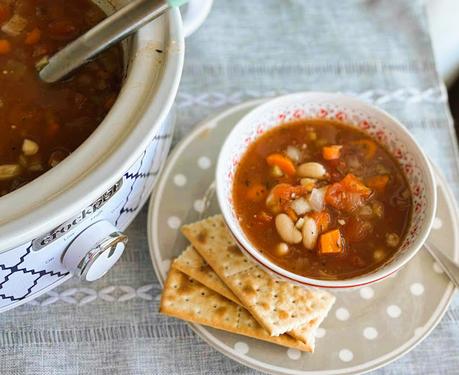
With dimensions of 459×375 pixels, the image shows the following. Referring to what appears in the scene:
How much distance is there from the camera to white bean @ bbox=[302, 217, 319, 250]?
4.20 ft

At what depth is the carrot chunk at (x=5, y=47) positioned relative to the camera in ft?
4.04

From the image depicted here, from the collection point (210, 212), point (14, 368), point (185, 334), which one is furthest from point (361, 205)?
point (14, 368)

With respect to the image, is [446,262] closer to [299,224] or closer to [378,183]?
[378,183]

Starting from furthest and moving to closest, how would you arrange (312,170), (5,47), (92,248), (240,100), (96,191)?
(240,100) < (312,170) < (5,47) < (92,248) < (96,191)

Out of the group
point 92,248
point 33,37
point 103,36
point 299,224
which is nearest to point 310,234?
point 299,224

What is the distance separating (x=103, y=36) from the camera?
3.72 feet

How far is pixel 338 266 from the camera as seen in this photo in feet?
4.21

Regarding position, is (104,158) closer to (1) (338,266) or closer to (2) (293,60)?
(1) (338,266)

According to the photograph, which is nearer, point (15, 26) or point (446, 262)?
point (15, 26)

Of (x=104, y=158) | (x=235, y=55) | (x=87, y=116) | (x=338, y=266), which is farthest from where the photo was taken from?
(x=235, y=55)

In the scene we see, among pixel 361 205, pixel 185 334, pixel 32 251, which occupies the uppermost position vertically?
pixel 32 251

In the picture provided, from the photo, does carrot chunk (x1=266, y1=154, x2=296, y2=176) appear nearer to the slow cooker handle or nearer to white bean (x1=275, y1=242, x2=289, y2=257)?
white bean (x1=275, y1=242, x2=289, y2=257)

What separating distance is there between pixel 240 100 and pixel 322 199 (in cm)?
47

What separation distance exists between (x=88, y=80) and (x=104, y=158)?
0.24 meters
